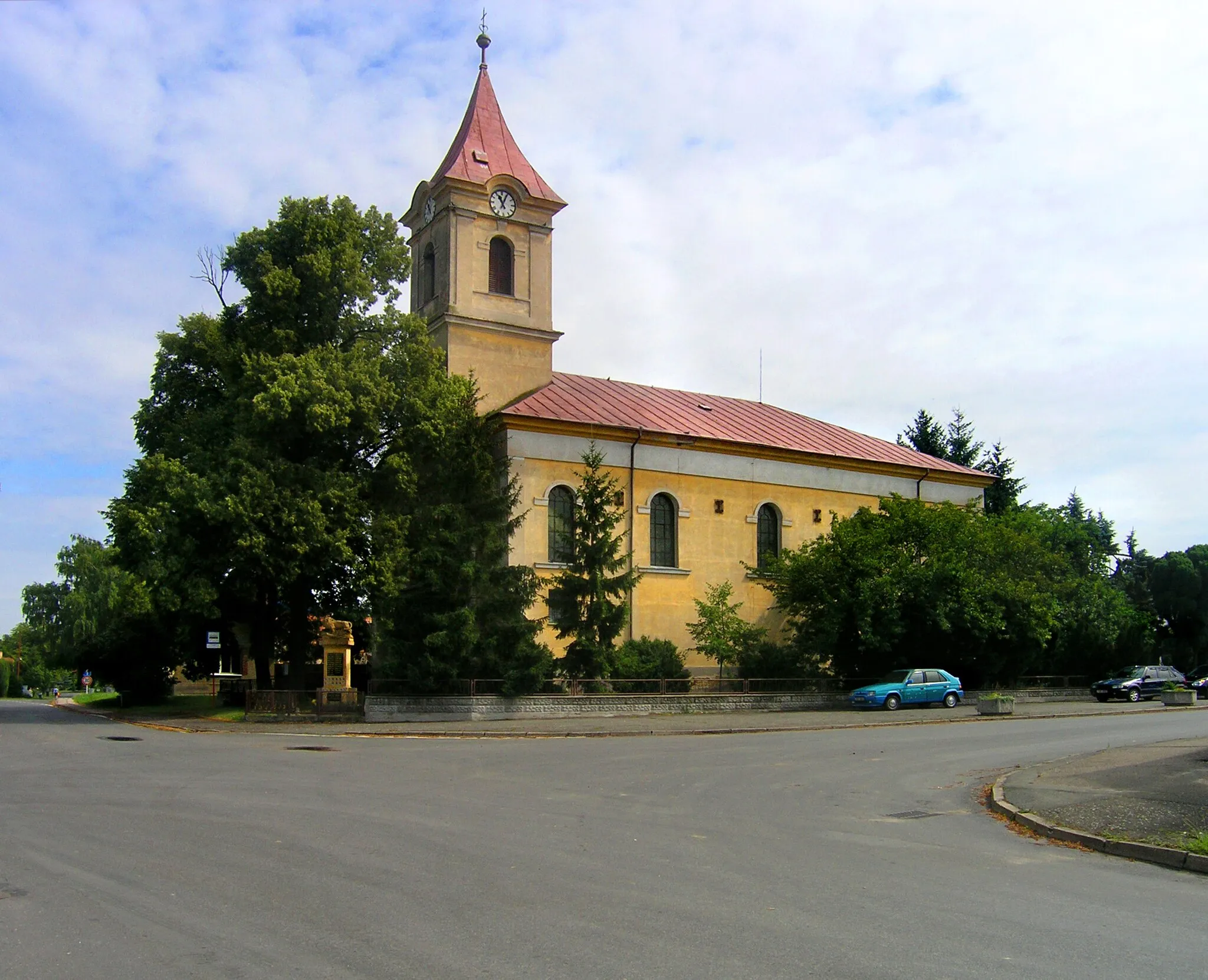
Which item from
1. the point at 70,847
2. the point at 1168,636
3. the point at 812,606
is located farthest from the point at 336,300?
the point at 1168,636

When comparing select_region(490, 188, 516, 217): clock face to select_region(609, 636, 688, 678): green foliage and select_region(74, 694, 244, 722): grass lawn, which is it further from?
select_region(74, 694, 244, 722): grass lawn

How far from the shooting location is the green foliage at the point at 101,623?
37188mm

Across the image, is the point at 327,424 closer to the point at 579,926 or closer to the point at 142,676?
the point at 142,676

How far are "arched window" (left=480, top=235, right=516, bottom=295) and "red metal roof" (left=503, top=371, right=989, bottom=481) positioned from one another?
164 inches

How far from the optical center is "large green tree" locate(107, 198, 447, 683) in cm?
2847

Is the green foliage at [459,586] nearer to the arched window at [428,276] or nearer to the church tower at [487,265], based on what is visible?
the church tower at [487,265]

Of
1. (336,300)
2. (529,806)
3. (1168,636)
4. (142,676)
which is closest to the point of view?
(529,806)

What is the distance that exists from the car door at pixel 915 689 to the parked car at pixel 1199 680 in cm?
1631

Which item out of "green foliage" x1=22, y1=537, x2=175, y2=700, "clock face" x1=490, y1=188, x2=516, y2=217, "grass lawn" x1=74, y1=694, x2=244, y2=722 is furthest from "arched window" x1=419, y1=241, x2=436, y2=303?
"grass lawn" x1=74, y1=694, x2=244, y2=722

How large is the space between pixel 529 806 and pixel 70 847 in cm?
515

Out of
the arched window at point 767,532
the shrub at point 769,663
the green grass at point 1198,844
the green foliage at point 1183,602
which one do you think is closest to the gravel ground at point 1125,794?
the green grass at point 1198,844

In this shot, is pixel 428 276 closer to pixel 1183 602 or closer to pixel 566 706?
pixel 566 706

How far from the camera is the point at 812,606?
36.8 meters

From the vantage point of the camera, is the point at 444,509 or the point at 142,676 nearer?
the point at 444,509
